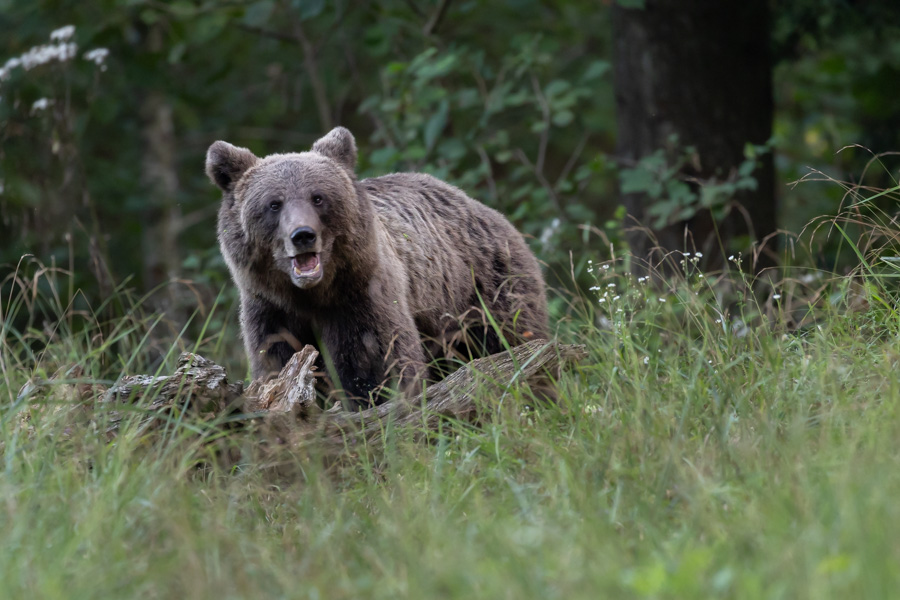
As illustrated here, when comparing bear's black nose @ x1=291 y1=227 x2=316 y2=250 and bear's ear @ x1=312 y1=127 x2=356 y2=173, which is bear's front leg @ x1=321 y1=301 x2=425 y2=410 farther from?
bear's ear @ x1=312 y1=127 x2=356 y2=173

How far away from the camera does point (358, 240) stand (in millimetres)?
5031

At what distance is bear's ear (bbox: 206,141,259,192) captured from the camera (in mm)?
5191

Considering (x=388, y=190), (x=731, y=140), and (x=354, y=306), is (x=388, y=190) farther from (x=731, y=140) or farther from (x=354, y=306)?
(x=731, y=140)

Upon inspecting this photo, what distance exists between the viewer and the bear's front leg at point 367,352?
198 inches

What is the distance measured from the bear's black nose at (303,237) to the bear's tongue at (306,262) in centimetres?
8

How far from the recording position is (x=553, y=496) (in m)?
3.15

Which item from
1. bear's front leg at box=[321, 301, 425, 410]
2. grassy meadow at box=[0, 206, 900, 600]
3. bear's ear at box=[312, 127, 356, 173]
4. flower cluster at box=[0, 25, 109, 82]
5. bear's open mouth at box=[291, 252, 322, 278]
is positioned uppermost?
flower cluster at box=[0, 25, 109, 82]

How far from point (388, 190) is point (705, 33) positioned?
114 inches

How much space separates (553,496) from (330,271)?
7.09 ft

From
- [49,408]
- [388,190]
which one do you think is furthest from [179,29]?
[49,408]

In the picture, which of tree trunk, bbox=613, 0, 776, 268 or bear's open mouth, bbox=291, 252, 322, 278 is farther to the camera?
tree trunk, bbox=613, 0, 776, 268

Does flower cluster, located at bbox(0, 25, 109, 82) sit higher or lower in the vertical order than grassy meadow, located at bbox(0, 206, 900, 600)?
higher

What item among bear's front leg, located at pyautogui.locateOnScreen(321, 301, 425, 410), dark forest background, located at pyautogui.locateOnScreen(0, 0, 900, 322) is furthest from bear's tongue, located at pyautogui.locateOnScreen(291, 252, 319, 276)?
dark forest background, located at pyautogui.locateOnScreen(0, 0, 900, 322)

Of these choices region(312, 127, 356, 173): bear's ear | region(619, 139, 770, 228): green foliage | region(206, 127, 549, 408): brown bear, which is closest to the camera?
region(206, 127, 549, 408): brown bear
